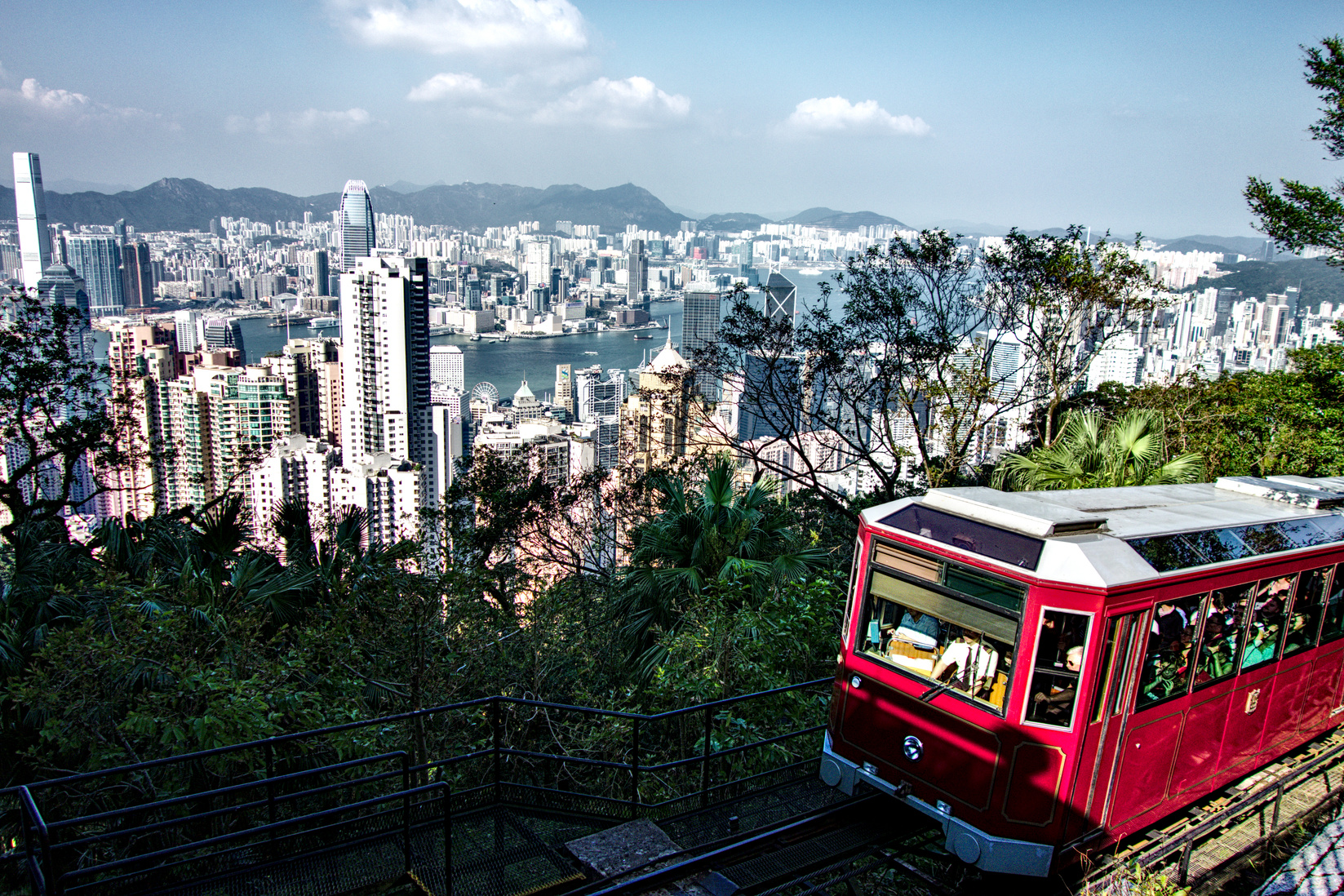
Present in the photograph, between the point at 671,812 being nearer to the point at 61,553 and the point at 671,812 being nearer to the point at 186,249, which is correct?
the point at 61,553

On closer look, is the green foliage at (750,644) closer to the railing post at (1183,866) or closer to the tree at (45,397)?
the railing post at (1183,866)

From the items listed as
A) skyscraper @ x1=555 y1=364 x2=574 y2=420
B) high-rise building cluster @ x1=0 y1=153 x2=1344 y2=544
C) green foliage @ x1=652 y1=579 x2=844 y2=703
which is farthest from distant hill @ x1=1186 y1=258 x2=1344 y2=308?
green foliage @ x1=652 y1=579 x2=844 y2=703

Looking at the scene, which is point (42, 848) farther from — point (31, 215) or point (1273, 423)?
point (31, 215)

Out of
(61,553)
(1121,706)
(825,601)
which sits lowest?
(61,553)

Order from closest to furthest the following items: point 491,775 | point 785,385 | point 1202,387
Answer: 1. point 491,775
2. point 1202,387
3. point 785,385

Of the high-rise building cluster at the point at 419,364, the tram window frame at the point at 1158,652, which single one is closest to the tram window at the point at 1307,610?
the tram window frame at the point at 1158,652

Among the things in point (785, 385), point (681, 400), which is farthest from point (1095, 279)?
point (681, 400)

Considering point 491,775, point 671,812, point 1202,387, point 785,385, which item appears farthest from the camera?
point 785,385

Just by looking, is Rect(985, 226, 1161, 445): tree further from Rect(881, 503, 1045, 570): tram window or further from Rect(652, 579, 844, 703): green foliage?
Rect(881, 503, 1045, 570): tram window
